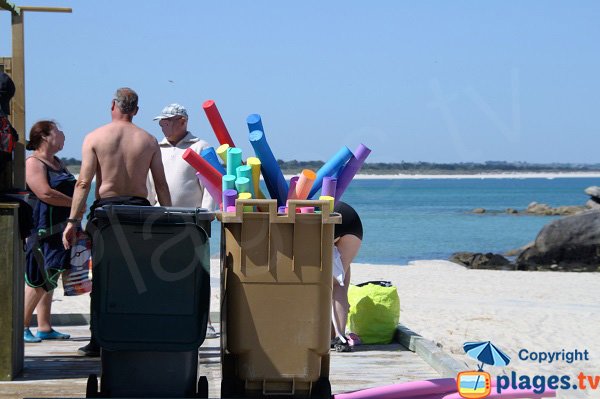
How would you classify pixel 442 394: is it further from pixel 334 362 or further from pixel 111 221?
pixel 111 221

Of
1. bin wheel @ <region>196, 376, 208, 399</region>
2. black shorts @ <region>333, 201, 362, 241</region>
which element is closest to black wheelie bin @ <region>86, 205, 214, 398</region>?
bin wheel @ <region>196, 376, 208, 399</region>

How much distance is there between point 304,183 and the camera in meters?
5.16

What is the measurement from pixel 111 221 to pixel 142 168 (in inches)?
53.9

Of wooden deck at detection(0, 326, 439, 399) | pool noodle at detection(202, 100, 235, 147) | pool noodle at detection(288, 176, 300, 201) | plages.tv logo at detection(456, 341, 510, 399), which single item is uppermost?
pool noodle at detection(202, 100, 235, 147)

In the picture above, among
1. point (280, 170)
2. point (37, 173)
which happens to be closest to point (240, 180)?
point (280, 170)

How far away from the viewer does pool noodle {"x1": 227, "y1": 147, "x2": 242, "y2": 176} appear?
5.17 meters

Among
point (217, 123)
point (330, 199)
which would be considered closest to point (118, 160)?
point (217, 123)

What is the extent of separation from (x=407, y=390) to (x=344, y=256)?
1.75 m

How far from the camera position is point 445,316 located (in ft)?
38.1

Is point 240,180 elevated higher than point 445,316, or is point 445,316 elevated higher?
point 240,180

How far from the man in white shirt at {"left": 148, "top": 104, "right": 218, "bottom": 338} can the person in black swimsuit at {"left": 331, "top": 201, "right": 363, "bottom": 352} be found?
102 cm

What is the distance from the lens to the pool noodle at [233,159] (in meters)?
5.17

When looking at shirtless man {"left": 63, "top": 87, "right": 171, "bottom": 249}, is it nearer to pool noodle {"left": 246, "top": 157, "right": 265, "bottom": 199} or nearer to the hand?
the hand

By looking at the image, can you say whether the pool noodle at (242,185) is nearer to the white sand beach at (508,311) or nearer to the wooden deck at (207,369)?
the wooden deck at (207,369)
